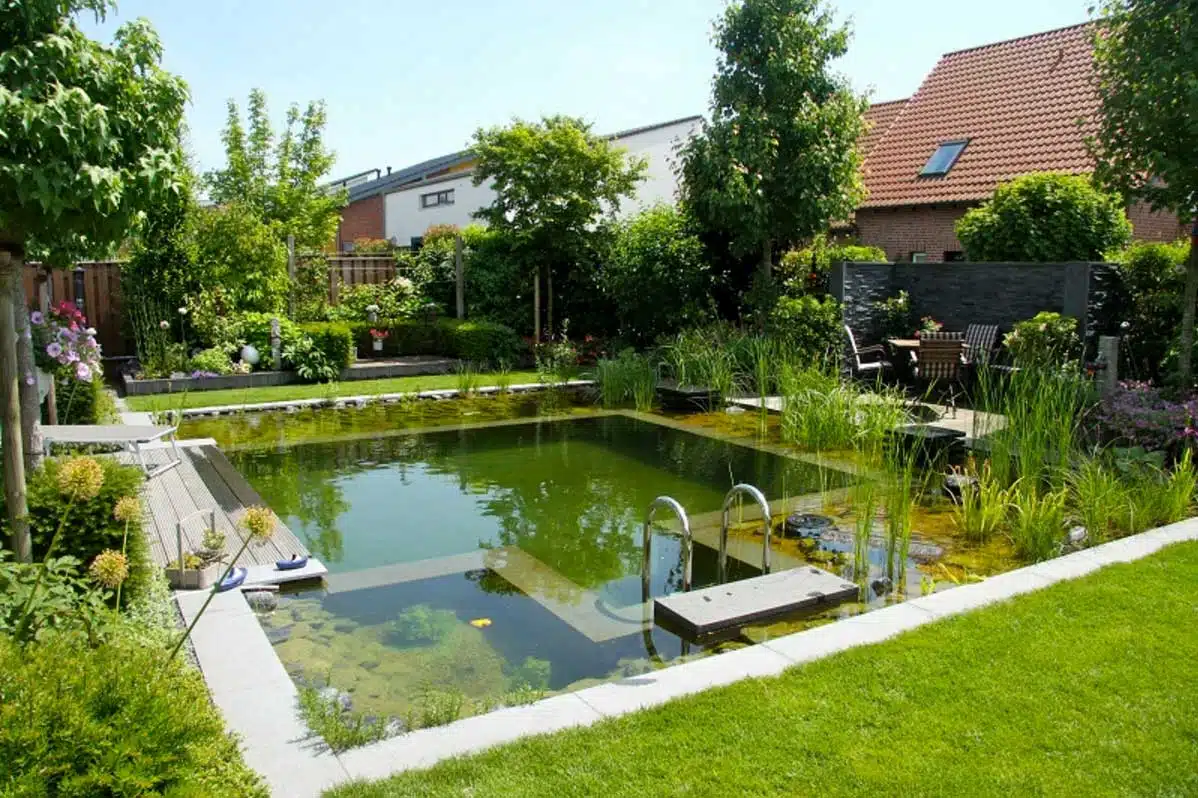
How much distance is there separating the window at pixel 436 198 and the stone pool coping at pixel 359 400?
55.7 ft

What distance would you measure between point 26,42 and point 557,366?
433 inches

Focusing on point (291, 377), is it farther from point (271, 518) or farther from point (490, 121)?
point (271, 518)

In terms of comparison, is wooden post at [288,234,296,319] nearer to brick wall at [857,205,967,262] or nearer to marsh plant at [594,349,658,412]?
marsh plant at [594,349,658,412]

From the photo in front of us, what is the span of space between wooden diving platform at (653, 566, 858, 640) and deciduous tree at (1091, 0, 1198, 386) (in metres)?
5.18

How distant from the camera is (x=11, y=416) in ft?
11.8

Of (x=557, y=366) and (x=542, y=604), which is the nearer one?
(x=542, y=604)

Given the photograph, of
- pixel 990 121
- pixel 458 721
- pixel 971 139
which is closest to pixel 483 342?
pixel 971 139

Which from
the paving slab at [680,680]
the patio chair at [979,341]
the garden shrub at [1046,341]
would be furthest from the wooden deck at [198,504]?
the patio chair at [979,341]

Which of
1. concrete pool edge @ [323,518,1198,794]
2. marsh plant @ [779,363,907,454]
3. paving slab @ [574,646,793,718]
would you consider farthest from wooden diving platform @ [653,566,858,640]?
marsh plant @ [779,363,907,454]

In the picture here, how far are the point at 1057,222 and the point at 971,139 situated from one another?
6.73m

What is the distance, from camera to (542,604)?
5.30 meters

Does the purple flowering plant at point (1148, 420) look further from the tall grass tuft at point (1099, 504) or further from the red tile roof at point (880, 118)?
the red tile roof at point (880, 118)

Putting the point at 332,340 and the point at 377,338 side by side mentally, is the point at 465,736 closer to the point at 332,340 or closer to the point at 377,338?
the point at 332,340

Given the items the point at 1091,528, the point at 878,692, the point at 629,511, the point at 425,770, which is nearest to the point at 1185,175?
the point at 1091,528
